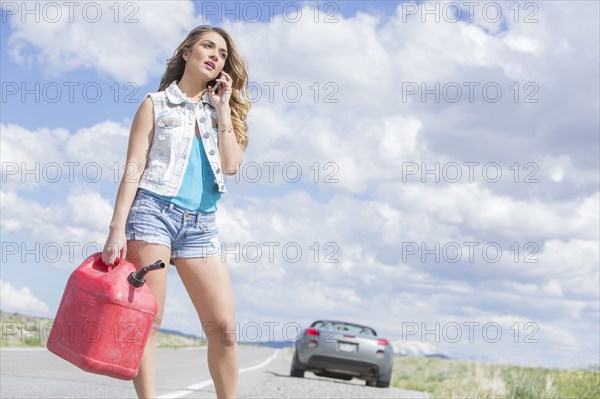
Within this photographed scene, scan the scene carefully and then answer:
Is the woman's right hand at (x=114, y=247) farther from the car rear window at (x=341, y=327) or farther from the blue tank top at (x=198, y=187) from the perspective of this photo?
the car rear window at (x=341, y=327)

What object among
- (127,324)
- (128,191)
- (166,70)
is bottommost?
(127,324)

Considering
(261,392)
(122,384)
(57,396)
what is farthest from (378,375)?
(57,396)

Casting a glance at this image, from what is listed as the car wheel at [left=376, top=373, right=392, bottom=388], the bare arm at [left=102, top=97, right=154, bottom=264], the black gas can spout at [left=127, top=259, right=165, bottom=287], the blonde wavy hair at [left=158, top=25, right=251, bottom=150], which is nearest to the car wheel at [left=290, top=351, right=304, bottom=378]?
the car wheel at [left=376, top=373, right=392, bottom=388]

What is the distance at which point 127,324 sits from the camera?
3.73m

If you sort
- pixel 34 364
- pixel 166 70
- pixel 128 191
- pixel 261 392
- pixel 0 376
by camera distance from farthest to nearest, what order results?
pixel 34 364 < pixel 261 392 < pixel 0 376 < pixel 166 70 < pixel 128 191

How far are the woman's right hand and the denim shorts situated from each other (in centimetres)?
9

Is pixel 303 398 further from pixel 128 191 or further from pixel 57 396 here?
pixel 128 191

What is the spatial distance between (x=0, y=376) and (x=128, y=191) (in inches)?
266

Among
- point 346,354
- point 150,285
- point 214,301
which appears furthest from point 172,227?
point 346,354

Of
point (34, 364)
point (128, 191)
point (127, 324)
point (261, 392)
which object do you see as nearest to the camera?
point (127, 324)

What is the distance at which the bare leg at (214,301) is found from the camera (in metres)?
4.10

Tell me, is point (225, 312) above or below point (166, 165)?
below

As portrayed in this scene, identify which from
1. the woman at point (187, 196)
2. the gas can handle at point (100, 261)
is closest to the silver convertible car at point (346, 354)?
the woman at point (187, 196)

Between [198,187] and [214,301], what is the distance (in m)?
0.53
